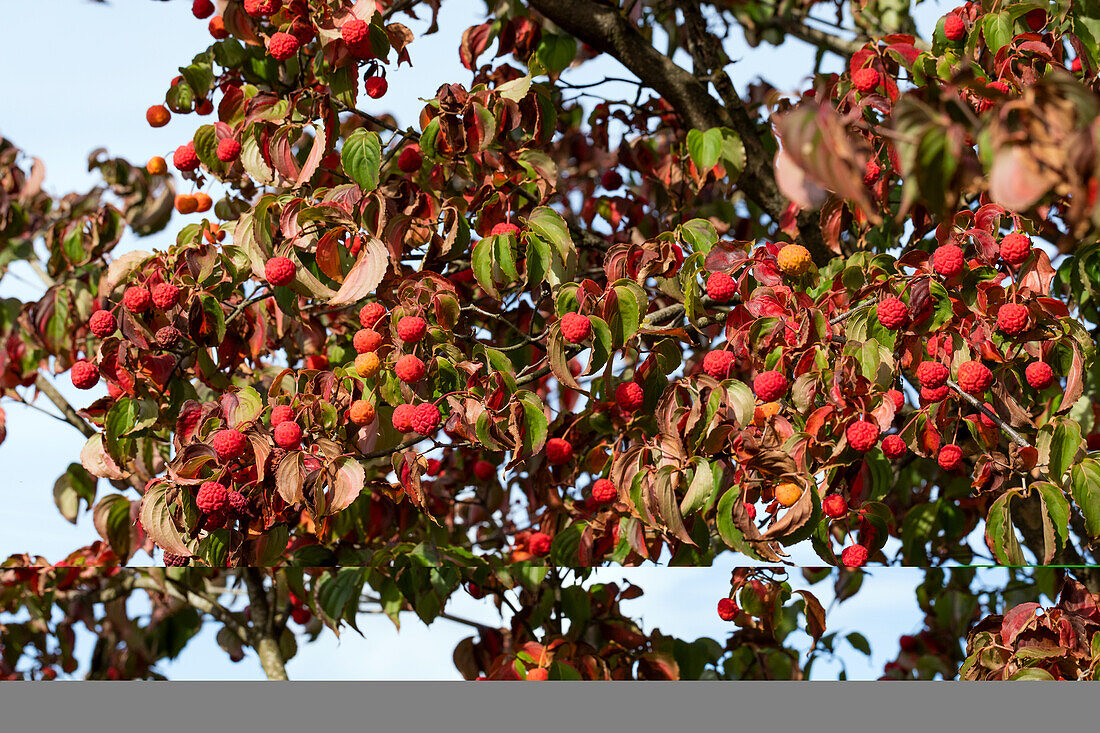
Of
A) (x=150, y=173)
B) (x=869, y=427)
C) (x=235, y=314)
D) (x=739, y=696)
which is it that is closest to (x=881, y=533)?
(x=869, y=427)

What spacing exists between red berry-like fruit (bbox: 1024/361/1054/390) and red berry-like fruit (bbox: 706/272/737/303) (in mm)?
440

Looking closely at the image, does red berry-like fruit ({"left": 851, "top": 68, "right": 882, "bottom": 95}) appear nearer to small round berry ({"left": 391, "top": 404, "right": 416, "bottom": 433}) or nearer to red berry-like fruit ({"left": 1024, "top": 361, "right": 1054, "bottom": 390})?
red berry-like fruit ({"left": 1024, "top": 361, "right": 1054, "bottom": 390})

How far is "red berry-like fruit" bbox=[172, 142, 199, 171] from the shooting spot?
6.18 feet

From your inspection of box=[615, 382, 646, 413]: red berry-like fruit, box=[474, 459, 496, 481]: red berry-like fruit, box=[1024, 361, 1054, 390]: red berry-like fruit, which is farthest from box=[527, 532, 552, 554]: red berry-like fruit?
box=[1024, 361, 1054, 390]: red berry-like fruit

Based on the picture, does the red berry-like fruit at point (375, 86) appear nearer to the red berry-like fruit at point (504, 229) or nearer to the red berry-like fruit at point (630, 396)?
the red berry-like fruit at point (504, 229)

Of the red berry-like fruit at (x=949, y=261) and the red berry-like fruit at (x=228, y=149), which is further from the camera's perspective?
the red berry-like fruit at (x=228, y=149)

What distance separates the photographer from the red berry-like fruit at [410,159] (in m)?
1.78

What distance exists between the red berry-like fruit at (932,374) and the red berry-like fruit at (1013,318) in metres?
0.11

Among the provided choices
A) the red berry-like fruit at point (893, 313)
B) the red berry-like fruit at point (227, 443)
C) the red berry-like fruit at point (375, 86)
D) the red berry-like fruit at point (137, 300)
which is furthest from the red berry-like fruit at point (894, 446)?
the red berry-like fruit at point (137, 300)

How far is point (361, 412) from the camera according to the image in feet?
Answer: 4.83

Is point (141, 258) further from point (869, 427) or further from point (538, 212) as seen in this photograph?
point (869, 427)

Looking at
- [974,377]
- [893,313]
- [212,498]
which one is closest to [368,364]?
[212,498]

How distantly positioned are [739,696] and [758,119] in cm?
179

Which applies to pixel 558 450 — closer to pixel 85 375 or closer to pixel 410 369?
pixel 410 369
